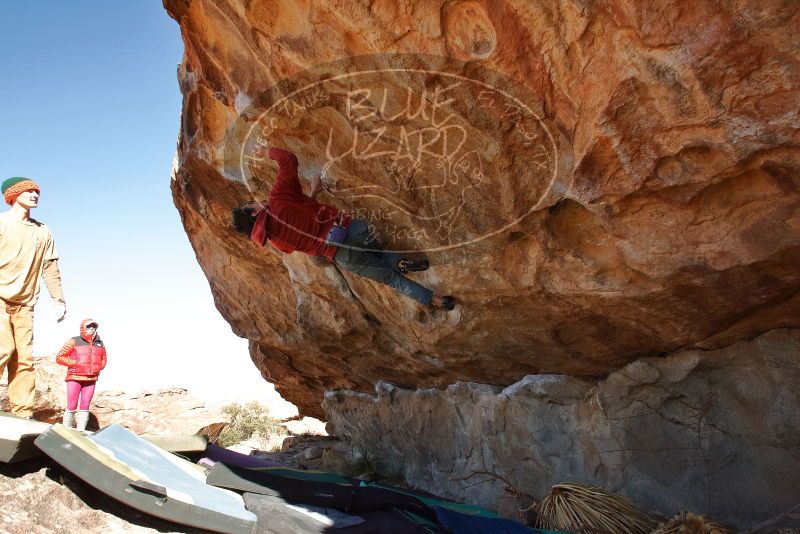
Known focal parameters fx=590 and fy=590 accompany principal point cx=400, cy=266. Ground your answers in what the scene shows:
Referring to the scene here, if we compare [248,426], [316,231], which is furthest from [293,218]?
[248,426]

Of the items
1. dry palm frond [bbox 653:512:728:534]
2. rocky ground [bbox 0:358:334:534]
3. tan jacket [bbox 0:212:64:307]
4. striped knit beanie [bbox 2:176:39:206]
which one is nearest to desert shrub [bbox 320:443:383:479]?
rocky ground [bbox 0:358:334:534]

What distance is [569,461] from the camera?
202 inches

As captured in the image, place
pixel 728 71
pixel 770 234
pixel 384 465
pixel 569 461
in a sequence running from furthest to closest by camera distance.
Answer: pixel 384 465 < pixel 569 461 < pixel 770 234 < pixel 728 71

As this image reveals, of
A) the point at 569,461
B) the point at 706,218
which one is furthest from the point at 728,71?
the point at 569,461

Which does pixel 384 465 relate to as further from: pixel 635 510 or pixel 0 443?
pixel 0 443

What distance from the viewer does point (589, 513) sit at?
421 centimetres

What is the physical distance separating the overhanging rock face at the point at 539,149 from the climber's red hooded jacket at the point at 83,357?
9.08 ft

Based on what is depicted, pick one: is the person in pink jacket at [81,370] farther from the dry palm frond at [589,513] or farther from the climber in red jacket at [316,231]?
the dry palm frond at [589,513]

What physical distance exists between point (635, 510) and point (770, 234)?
6.99ft

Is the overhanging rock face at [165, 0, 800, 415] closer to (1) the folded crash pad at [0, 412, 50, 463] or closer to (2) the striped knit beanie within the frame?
(2) the striped knit beanie

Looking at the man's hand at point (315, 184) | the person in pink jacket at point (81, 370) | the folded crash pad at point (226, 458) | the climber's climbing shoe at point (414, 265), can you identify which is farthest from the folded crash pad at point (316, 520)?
the person in pink jacket at point (81, 370)

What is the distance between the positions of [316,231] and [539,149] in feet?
6.30

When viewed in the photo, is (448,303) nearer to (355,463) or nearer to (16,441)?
(16,441)

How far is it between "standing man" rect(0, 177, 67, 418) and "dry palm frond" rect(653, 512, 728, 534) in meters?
4.99
